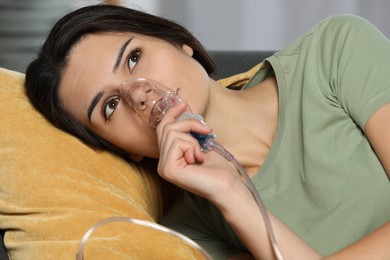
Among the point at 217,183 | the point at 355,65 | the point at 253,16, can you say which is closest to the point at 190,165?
the point at 217,183

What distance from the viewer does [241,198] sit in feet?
4.61

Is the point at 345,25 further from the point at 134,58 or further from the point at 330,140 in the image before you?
Result: the point at 134,58

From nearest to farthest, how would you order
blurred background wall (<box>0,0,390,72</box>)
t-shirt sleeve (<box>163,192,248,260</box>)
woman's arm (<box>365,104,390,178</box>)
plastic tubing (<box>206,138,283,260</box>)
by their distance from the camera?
plastic tubing (<box>206,138,283,260</box>) → woman's arm (<box>365,104,390,178</box>) → t-shirt sleeve (<box>163,192,248,260</box>) → blurred background wall (<box>0,0,390,72</box>)

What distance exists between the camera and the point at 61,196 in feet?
5.18

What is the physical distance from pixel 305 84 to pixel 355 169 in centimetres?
22

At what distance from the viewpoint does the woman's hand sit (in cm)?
137

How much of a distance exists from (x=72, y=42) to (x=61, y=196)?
14.0 inches

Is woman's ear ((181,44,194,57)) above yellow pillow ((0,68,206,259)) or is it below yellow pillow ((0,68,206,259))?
above

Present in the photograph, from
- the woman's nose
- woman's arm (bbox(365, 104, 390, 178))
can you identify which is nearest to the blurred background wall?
the woman's nose

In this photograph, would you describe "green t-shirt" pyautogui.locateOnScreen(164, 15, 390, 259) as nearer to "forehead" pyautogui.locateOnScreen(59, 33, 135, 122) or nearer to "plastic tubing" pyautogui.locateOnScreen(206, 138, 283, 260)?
"plastic tubing" pyautogui.locateOnScreen(206, 138, 283, 260)

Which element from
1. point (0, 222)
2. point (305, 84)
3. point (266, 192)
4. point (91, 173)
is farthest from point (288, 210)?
point (0, 222)

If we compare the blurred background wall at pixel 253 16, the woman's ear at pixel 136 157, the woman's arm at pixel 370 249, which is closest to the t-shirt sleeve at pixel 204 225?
the woman's ear at pixel 136 157

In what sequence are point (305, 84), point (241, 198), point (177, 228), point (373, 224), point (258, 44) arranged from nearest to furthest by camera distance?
1. point (241, 198)
2. point (373, 224)
3. point (305, 84)
4. point (177, 228)
5. point (258, 44)

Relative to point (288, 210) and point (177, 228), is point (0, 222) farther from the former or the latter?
point (288, 210)
